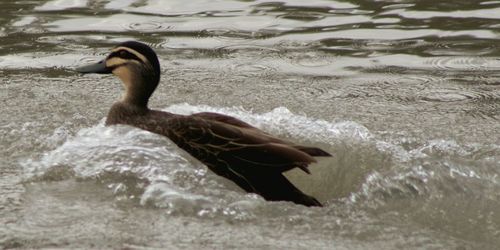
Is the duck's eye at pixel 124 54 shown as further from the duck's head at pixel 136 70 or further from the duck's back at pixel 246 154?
the duck's back at pixel 246 154

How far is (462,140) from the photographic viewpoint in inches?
316

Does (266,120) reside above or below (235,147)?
below

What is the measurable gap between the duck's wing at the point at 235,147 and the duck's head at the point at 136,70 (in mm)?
737

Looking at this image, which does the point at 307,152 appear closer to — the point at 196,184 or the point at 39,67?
the point at 196,184

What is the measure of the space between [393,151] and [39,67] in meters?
3.89

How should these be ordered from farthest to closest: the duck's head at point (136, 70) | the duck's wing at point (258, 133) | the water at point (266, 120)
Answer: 1. the duck's head at point (136, 70)
2. the duck's wing at point (258, 133)
3. the water at point (266, 120)

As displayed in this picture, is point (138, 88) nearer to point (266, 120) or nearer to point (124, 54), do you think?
point (124, 54)

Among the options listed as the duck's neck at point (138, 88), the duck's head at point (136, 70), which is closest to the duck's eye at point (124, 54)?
the duck's head at point (136, 70)

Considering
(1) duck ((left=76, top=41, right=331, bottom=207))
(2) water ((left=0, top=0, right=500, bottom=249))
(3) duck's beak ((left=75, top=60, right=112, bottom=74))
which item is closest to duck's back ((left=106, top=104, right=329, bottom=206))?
(1) duck ((left=76, top=41, right=331, bottom=207))

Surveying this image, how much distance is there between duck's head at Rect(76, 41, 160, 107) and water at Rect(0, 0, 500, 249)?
1.00ft

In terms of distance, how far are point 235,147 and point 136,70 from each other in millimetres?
1314

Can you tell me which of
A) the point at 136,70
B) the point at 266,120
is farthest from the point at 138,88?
the point at 266,120

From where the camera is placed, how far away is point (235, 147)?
6.93 metres

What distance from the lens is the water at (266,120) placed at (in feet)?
20.8
